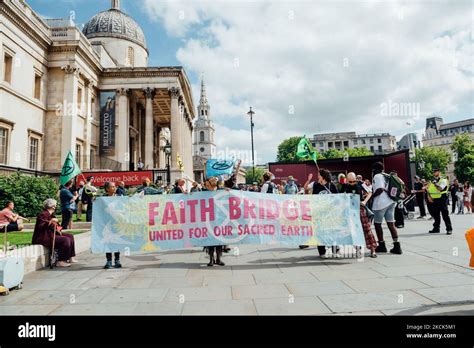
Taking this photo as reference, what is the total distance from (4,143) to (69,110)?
6.60 m

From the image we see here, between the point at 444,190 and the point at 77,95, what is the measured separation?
30700 millimetres

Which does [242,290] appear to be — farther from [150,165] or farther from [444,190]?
[150,165]

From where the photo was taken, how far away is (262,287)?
4.73 metres

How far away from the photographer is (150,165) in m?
34.2

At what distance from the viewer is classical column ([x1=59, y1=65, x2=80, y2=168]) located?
87.2ft

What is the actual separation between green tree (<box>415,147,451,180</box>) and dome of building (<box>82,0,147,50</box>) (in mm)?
74513

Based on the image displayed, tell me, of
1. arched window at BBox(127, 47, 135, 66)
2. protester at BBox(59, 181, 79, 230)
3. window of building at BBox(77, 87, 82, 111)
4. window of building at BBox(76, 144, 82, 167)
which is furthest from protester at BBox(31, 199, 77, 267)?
arched window at BBox(127, 47, 135, 66)

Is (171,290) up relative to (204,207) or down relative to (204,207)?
down

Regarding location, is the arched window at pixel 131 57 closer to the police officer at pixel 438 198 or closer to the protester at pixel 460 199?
the protester at pixel 460 199

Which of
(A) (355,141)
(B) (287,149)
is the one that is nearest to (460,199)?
(B) (287,149)

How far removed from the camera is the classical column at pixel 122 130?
32.2 meters

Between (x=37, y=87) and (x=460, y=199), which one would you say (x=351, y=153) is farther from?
(x=37, y=87)

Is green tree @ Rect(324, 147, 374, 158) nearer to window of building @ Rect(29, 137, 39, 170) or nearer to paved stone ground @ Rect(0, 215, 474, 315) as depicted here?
window of building @ Rect(29, 137, 39, 170)
